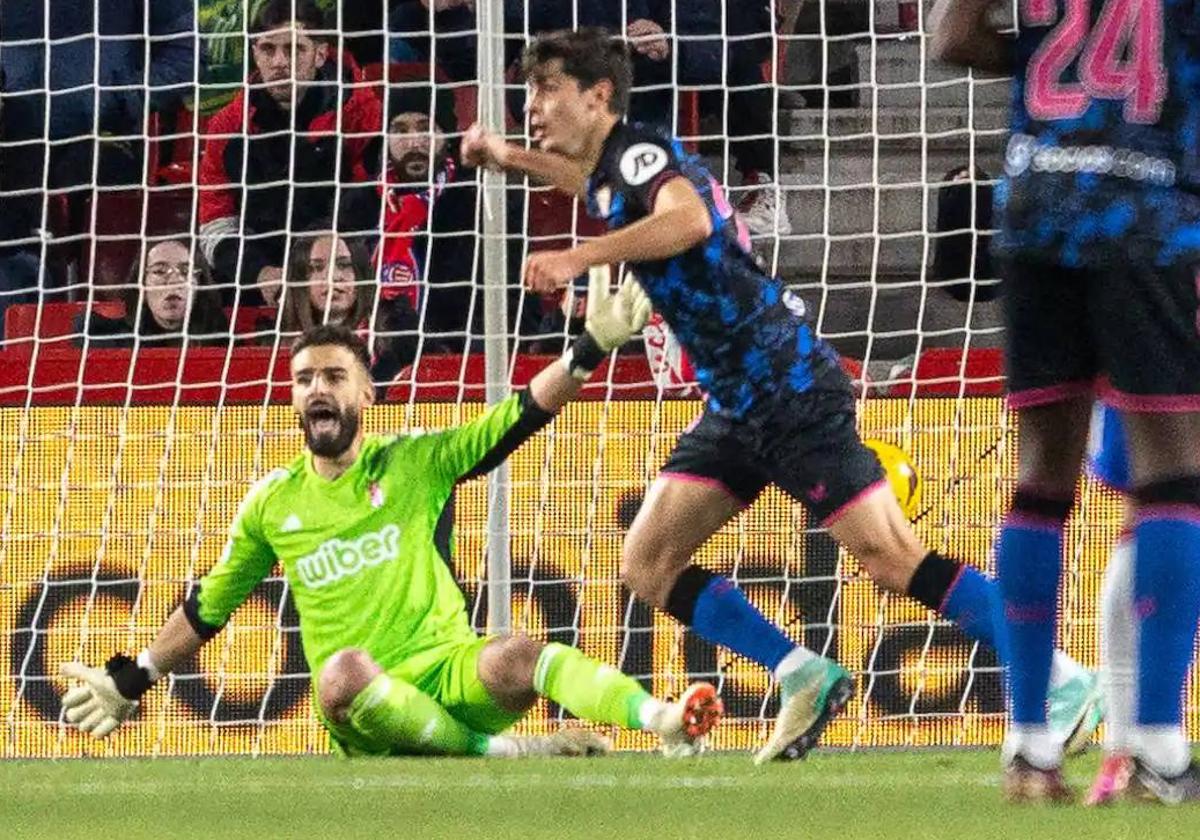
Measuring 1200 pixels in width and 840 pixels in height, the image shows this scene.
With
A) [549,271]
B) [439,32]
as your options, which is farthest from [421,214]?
[549,271]

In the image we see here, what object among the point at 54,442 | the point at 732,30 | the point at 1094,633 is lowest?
the point at 1094,633

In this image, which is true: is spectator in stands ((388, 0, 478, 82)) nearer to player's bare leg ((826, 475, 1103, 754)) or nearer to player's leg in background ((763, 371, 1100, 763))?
player's leg in background ((763, 371, 1100, 763))

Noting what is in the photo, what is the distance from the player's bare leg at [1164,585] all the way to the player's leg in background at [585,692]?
213cm

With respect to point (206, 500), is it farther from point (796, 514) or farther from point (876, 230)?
point (876, 230)

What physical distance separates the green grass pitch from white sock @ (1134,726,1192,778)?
0.22 ft

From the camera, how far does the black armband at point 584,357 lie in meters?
6.48

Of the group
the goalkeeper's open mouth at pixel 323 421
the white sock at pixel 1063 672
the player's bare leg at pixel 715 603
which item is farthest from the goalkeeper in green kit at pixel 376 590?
the white sock at pixel 1063 672

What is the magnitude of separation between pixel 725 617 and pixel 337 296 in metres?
2.40

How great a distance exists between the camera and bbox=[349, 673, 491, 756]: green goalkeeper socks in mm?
6546

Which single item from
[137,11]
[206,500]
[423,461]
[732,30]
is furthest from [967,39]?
[137,11]

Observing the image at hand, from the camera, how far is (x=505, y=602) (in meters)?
7.64

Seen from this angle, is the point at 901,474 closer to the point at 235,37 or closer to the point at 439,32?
the point at 439,32

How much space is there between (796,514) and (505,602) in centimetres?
94

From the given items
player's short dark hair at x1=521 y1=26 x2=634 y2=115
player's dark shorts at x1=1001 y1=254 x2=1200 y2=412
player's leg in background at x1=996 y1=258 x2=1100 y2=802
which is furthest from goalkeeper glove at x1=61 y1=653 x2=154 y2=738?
player's dark shorts at x1=1001 y1=254 x2=1200 y2=412
